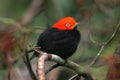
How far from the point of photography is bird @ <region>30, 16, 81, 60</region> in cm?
450

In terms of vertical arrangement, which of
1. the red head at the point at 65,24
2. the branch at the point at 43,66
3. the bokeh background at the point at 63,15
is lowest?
the bokeh background at the point at 63,15

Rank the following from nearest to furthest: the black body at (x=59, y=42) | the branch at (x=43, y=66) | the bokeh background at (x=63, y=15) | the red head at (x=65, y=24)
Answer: the branch at (x=43, y=66), the black body at (x=59, y=42), the bokeh background at (x=63, y=15), the red head at (x=65, y=24)

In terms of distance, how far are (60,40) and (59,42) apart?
5cm

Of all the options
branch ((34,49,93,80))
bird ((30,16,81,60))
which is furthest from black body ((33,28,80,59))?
branch ((34,49,93,80))

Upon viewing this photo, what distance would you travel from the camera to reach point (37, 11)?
7.56 meters

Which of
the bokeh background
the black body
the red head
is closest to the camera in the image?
the black body

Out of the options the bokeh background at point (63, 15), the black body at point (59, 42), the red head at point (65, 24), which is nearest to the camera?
the black body at point (59, 42)

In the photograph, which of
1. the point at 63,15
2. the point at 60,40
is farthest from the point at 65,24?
the point at 63,15

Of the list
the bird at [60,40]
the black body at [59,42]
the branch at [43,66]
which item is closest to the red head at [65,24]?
the bird at [60,40]

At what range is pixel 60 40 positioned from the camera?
4680mm

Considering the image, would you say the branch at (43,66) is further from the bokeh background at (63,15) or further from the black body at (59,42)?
the black body at (59,42)

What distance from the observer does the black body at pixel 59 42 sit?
14.8 feet

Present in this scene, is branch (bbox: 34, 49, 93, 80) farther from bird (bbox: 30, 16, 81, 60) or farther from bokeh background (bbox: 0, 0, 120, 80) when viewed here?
bird (bbox: 30, 16, 81, 60)

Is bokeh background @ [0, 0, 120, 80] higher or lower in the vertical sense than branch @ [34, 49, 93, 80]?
lower
